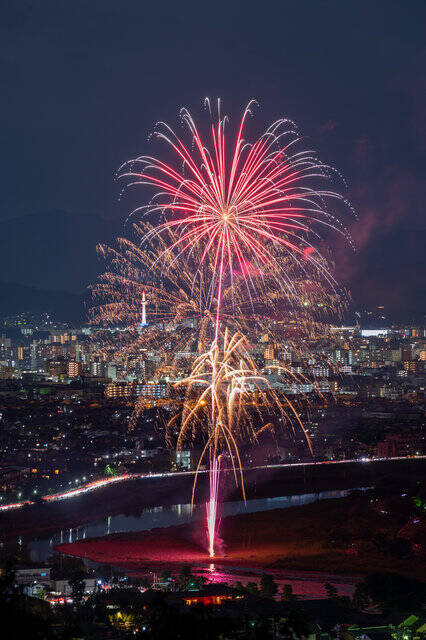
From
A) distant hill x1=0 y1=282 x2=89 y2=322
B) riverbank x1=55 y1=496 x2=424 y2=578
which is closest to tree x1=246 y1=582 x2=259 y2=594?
riverbank x1=55 y1=496 x2=424 y2=578

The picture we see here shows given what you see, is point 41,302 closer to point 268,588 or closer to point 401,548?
point 401,548

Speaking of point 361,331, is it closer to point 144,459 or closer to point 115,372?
point 115,372

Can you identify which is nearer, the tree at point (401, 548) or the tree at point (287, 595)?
the tree at point (287, 595)

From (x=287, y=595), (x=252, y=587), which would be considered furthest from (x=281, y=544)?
(x=287, y=595)

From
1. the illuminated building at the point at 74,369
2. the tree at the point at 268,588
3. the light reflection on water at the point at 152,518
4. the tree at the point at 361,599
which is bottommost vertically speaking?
the tree at the point at 361,599

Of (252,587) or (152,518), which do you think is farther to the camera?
(152,518)

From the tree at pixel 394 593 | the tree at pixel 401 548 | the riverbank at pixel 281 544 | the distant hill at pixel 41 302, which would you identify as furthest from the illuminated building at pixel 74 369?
the tree at pixel 394 593

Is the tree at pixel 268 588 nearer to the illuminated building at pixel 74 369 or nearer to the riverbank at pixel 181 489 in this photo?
the riverbank at pixel 181 489
